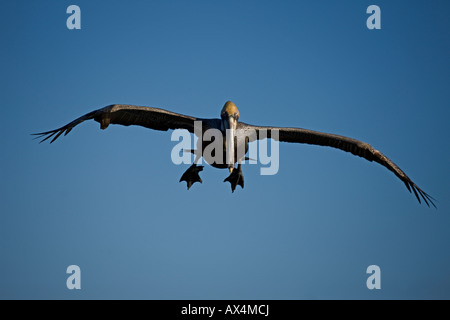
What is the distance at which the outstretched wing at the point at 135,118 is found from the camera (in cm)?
1732

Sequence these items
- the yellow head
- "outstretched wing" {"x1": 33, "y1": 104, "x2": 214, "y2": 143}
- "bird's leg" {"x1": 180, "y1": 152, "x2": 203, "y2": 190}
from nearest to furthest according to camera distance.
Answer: "outstretched wing" {"x1": 33, "y1": 104, "x2": 214, "y2": 143}, the yellow head, "bird's leg" {"x1": 180, "y1": 152, "x2": 203, "y2": 190}

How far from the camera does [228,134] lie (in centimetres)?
1900

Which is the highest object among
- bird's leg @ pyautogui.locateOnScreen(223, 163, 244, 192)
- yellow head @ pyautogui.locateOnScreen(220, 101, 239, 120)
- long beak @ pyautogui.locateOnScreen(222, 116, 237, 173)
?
yellow head @ pyautogui.locateOnScreen(220, 101, 239, 120)

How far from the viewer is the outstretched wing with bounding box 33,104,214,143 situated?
17323 mm

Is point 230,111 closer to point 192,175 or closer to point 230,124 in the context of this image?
point 230,124

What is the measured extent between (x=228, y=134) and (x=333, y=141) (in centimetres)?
366

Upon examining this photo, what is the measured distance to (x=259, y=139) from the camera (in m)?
20.3

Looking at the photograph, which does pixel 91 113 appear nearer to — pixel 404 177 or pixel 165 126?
pixel 165 126

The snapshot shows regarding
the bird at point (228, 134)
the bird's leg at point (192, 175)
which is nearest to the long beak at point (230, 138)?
the bird at point (228, 134)

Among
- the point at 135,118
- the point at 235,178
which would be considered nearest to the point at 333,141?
the point at 235,178

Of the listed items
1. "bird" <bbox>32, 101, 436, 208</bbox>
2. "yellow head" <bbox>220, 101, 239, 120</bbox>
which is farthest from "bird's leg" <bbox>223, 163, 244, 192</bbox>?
"yellow head" <bbox>220, 101, 239, 120</bbox>

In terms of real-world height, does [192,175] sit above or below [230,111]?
below

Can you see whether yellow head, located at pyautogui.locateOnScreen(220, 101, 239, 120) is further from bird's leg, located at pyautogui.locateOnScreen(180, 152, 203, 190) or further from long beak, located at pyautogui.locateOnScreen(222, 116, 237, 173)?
bird's leg, located at pyautogui.locateOnScreen(180, 152, 203, 190)

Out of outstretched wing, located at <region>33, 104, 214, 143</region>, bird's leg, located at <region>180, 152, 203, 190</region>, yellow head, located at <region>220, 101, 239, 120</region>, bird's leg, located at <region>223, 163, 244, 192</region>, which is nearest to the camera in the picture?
outstretched wing, located at <region>33, 104, 214, 143</region>
